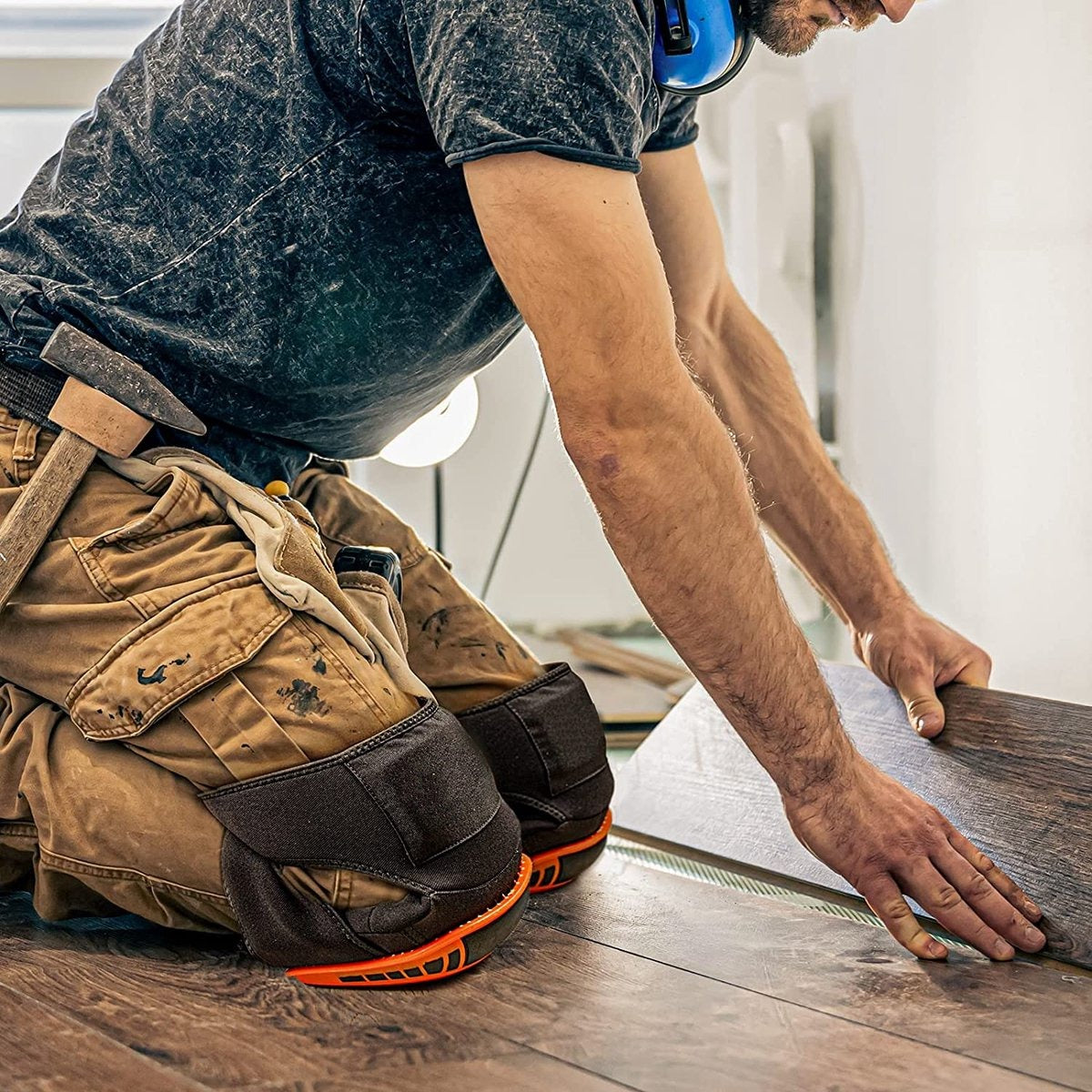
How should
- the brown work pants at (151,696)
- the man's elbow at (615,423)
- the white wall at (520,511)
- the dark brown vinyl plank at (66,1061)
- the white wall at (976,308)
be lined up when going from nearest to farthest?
the dark brown vinyl plank at (66,1061)
the man's elbow at (615,423)
the brown work pants at (151,696)
the white wall at (976,308)
the white wall at (520,511)

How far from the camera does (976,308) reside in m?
1.96

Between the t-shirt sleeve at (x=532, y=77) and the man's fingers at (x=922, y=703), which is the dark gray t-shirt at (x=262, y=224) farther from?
the man's fingers at (x=922, y=703)

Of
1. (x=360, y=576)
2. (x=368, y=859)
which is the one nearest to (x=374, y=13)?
(x=360, y=576)

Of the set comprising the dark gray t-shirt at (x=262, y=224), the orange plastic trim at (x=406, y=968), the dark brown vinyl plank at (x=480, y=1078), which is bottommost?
the orange plastic trim at (x=406, y=968)

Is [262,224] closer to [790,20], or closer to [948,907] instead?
[790,20]

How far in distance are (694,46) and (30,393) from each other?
0.64m

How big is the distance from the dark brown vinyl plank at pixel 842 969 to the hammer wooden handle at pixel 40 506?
0.57 meters

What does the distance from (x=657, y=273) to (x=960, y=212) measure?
1190 millimetres

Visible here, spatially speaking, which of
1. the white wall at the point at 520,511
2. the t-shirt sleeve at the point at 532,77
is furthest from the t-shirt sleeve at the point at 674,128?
the white wall at the point at 520,511

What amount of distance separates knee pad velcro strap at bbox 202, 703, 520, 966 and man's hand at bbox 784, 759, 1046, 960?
0.91 feet

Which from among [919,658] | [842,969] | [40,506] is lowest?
[842,969]

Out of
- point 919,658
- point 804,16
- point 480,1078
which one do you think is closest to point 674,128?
point 804,16

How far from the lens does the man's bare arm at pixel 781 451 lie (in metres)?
1.39

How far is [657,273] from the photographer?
3.16 ft
